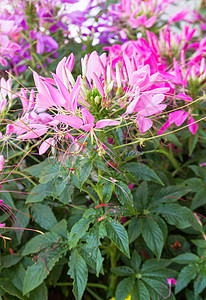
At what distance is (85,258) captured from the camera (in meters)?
0.54

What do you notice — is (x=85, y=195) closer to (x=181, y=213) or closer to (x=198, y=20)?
(x=181, y=213)

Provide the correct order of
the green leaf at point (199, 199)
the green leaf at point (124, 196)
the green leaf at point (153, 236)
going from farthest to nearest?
1. the green leaf at point (199, 199)
2. the green leaf at point (153, 236)
3. the green leaf at point (124, 196)

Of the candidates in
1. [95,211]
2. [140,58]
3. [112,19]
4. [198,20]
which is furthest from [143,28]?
[95,211]

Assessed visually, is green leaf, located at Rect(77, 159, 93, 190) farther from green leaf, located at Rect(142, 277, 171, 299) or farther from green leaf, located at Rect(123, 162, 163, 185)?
green leaf, located at Rect(142, 277, 171, 299)

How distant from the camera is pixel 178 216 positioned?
62cm

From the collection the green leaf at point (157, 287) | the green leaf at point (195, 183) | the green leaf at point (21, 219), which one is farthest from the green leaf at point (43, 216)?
the green leaf at point (195, 183)

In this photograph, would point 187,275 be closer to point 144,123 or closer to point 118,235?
point 118,235

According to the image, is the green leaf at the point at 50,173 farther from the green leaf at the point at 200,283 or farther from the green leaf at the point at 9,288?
the green leaf at the point at 200,283

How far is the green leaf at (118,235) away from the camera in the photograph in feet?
1.52

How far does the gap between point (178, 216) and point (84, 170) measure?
26cm

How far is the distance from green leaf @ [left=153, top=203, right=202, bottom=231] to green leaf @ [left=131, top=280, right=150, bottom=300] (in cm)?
14

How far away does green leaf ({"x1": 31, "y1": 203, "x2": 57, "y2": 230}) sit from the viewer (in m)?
0.63

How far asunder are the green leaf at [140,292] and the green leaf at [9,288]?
0.22 metres

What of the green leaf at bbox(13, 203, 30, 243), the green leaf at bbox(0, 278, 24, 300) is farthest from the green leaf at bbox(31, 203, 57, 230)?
the green leaf at bbox(0, 278, 24, 300)
